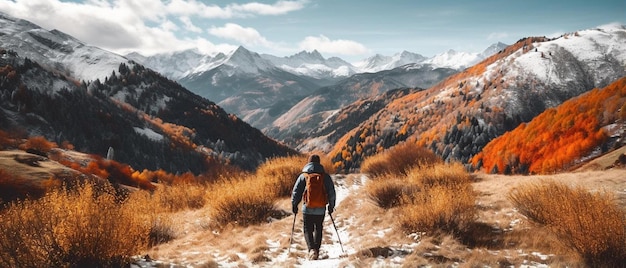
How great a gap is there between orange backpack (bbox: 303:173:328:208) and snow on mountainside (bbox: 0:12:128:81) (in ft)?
621

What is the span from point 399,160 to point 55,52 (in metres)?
225

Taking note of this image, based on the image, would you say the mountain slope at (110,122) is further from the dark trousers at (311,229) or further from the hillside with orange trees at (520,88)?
the dark trousers at (311,229)

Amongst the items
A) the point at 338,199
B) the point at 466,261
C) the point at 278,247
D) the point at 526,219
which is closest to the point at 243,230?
the point at 278,247

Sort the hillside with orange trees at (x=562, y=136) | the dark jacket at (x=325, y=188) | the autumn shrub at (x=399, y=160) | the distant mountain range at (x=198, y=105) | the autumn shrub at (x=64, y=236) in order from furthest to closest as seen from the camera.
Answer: the distant mountain range at (x=198, y=105)
the hillside with orange trees at (x=562, y=136)
the autumn shrub at (x=399, y=160)
the dark jacket at (x=325, y=188)
the autumn shrub at (x=64, y=236)

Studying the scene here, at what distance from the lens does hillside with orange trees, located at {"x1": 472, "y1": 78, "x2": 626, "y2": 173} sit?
53062 millimetres

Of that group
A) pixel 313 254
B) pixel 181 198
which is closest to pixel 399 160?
pixel 181 198

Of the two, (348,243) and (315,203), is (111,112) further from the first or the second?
(315,203)

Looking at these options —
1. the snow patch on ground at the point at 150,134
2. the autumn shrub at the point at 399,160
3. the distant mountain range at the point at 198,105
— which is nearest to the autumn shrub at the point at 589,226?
the autumn shrub at the point at 399,160

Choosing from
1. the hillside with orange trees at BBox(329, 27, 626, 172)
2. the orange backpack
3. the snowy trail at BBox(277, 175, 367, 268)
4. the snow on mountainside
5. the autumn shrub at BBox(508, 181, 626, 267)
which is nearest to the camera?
the autumn shrub at BBox(508, 181, 626, 267)

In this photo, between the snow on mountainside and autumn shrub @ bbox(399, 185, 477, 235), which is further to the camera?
the snow on mountainside

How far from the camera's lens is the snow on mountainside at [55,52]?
17050 centimetres

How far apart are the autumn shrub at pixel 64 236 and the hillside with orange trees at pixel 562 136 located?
4942cm

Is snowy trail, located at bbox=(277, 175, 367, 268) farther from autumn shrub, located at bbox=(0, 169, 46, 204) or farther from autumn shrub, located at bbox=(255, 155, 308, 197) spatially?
autumn shrub, located at bbox=(0, 169, 46, 204)

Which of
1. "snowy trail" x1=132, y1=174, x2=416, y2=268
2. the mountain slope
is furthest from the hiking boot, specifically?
the mountain slope
